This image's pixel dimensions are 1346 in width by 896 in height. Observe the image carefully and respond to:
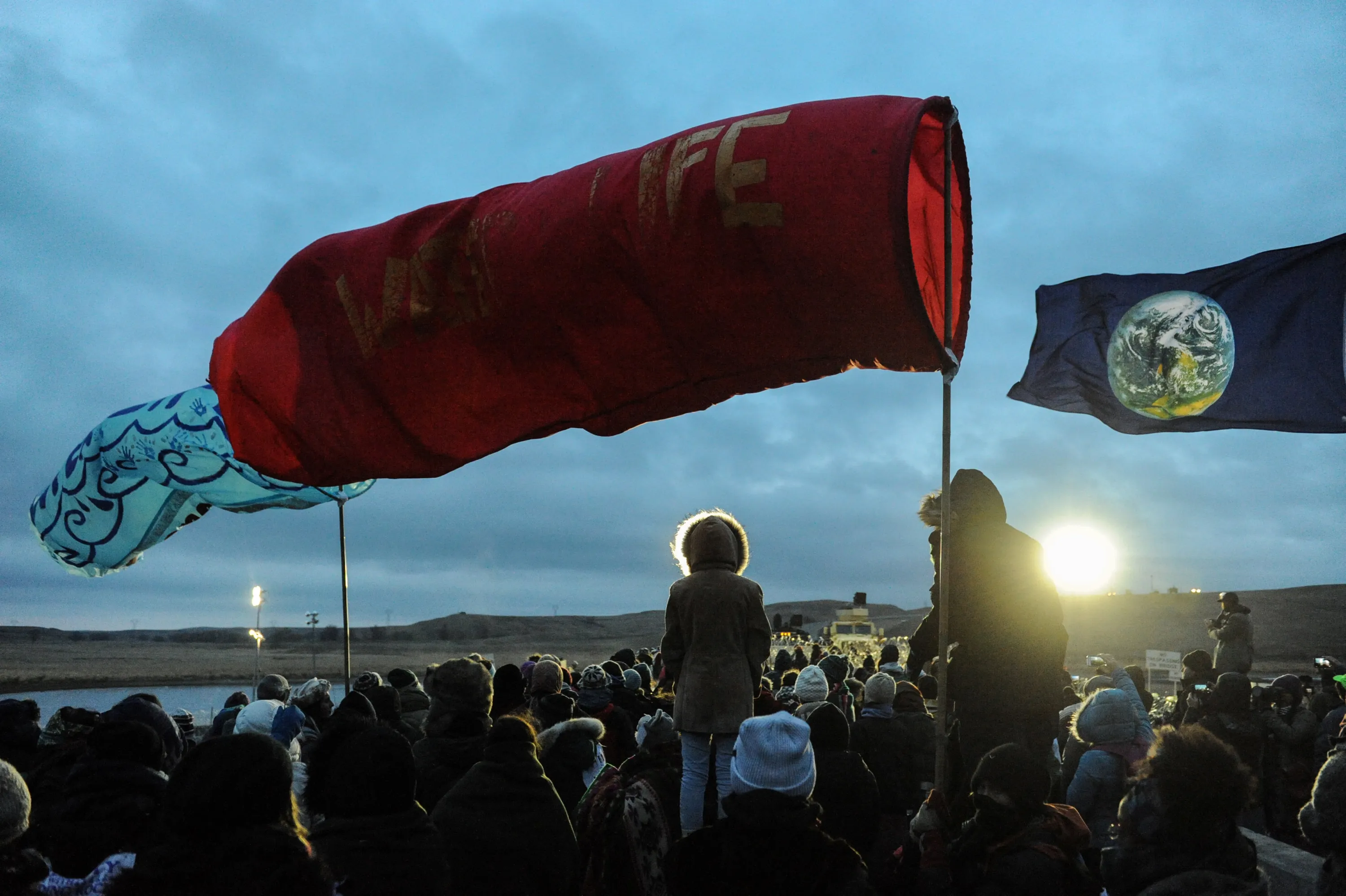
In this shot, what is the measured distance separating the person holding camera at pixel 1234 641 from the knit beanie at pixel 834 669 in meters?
3.97

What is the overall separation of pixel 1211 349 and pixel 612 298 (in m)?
5.36

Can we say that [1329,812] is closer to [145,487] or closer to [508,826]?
[508,826]

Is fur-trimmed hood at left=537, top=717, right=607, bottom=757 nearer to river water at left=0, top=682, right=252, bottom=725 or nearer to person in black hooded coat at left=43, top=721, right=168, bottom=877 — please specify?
person in black hooded coat at left=43, top=721, right=168, bottom=877

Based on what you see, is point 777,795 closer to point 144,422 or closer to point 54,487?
point 144,422

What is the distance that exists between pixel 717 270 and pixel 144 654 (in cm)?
9012

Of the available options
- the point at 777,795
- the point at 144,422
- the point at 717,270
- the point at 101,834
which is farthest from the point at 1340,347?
the point at 144,422

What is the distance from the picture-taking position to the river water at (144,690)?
39.0 m

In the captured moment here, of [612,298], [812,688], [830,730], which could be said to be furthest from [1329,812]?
[812,688]

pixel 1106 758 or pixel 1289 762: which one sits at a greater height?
pixel 1106 758

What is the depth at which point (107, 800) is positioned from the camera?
3.54m

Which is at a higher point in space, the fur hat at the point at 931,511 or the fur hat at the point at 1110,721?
the fur hat at the point at 931,511

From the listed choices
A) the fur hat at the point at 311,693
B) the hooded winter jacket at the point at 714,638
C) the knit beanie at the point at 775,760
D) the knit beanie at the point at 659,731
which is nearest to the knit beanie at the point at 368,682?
the fur hat at the point at 311,693

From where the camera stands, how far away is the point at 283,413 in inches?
196

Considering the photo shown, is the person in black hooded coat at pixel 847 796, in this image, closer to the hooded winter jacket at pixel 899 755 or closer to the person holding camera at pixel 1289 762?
the hooded winter jacket at pixel 899 755
